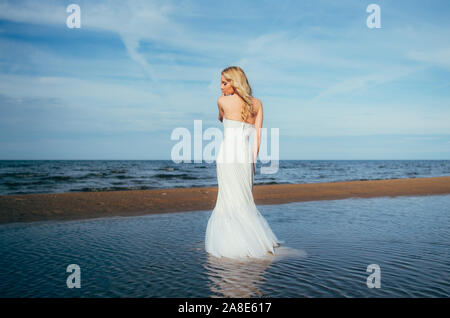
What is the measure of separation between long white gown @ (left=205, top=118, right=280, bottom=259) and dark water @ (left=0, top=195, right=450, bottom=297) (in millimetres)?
361

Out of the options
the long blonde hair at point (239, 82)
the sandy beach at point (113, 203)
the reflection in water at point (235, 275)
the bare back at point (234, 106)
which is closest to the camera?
the reflection in water at point (235, 275)

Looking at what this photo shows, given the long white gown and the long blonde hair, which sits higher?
the long blonde hair

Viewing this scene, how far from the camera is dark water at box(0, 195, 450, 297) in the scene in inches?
168

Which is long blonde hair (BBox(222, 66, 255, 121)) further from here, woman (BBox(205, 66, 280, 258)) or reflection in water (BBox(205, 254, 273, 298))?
reflection in water (BBox(205, 254, 273, 298))

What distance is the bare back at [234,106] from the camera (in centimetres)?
593

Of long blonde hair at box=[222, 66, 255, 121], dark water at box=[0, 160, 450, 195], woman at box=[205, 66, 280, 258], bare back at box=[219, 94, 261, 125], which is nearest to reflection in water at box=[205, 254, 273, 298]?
woman at box=[205, 66, 280, 258]

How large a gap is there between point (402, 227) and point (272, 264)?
4362 mm

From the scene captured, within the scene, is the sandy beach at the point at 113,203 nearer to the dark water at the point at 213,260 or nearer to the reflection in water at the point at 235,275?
the dark water at the point at 213,260

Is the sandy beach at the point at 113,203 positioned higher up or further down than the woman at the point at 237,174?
further down

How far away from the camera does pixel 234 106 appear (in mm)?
5953

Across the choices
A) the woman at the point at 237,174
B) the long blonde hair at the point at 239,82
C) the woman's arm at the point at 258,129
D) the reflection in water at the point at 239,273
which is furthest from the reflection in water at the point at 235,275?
the long blonde hair at the point at 239,82

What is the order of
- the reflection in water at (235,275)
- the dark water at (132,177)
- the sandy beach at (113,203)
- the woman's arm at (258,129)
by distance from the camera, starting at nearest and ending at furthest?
the reflection in water at (235,275) < the woman's arm at (258,129) < the sandy beach at (113,203) < the dark water at (132,177)

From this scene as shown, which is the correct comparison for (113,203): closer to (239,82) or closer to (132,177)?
(239,82)
